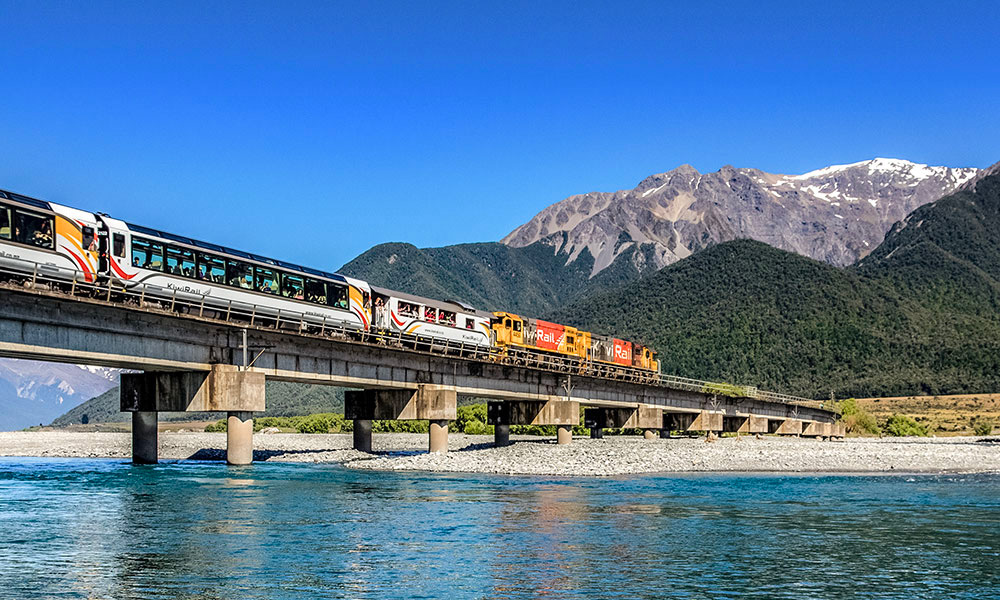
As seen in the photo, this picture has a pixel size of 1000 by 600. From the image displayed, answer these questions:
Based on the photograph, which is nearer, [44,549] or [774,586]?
[774,586]

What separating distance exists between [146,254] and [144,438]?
12957 millimetres

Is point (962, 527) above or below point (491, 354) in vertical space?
below

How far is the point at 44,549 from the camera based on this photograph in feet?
72.3

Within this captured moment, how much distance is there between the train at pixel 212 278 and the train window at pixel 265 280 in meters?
0.06

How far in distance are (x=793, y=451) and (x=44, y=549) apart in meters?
53.8

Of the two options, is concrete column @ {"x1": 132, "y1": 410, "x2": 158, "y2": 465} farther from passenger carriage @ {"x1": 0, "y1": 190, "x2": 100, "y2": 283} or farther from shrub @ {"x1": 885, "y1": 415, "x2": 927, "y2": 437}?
shrub @ {"x1": 885, "y1": 415, "x2": 927, "y2": 437}

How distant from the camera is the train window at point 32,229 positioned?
125 ft

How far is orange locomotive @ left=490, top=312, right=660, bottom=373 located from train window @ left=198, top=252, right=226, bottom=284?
2861 cm

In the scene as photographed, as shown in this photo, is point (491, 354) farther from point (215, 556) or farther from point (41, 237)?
point (215, 556)

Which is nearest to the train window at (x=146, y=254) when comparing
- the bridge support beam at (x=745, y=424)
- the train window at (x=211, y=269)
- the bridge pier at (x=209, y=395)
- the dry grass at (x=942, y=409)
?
the train window at (x=211, y=269)

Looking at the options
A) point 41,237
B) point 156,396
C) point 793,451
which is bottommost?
point 793,451

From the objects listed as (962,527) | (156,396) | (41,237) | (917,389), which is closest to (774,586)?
(962,527)

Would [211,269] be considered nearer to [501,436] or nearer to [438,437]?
[438,437]

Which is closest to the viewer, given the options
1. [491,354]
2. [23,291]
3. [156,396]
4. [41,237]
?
[23,291]
